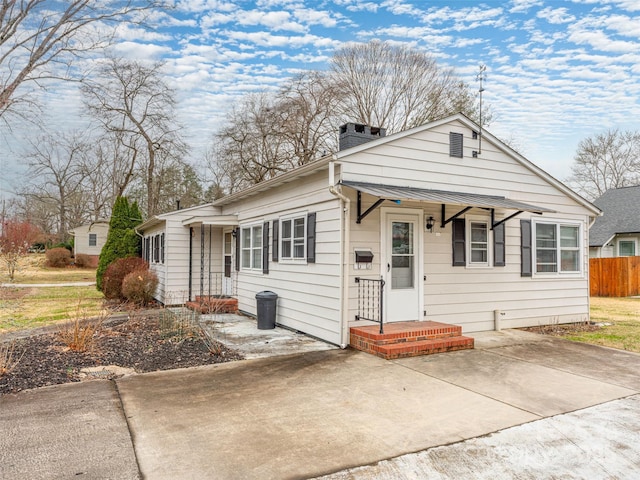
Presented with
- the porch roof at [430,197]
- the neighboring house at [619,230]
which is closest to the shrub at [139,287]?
the porch roof at [430,197]

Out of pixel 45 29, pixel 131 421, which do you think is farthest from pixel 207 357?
pixel 45 29

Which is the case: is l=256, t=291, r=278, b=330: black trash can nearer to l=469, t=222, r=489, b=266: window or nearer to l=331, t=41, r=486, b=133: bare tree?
l=469, t=222, r=489, b=266: window

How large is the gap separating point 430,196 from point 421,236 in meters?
0.97

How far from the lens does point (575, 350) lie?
23.2 feet

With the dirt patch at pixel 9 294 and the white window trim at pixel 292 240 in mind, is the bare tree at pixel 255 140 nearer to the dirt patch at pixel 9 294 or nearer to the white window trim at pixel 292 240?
the dirt patch at pixel 9 294

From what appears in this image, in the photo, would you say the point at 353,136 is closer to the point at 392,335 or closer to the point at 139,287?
the point at 392,335

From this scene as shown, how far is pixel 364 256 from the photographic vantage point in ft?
23.2

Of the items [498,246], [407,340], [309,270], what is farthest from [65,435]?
[498,246]

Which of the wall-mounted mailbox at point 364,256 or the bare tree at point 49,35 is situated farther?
the bare tree at point 49,35

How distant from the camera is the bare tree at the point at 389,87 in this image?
2431 centimetres

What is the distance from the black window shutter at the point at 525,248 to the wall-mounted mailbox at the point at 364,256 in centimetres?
380

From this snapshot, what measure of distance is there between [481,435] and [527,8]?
35.7 feet

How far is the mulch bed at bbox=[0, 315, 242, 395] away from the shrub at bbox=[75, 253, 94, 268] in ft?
88.7

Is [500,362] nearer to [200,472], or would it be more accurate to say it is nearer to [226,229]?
[200,472]
